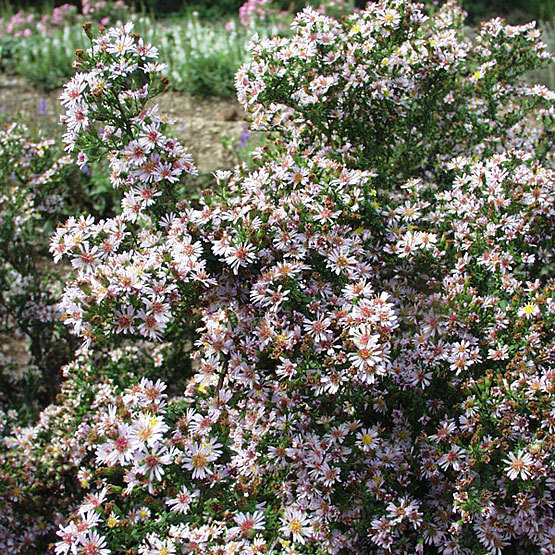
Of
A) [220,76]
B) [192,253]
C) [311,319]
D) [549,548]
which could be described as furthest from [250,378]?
[220,76]

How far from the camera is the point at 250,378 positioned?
2012 mm

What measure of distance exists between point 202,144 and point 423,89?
2766 mm

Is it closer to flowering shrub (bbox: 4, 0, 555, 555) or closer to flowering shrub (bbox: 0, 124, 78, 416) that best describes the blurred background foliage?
flowering shrub (bbox: 0, 124, 78, 416)

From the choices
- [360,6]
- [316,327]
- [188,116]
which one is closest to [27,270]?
[316,327]

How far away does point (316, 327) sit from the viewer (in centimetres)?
198

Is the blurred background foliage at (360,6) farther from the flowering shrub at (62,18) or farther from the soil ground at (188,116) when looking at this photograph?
the soil ground at (188,116)

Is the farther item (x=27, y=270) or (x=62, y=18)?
(x=62, y=18)

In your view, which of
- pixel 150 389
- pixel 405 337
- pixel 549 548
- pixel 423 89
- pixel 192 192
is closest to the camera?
pixel 150 389

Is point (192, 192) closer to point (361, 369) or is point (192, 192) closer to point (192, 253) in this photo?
point (192, 253)


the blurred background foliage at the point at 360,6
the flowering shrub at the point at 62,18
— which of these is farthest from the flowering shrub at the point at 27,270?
the blurred background foliage at the point at 360,6

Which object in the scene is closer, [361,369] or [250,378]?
[361,369]

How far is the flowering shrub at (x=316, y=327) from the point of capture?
6.36 feet

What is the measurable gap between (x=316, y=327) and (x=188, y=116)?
14.1 feet

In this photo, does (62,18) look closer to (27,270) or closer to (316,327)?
(27,270)
